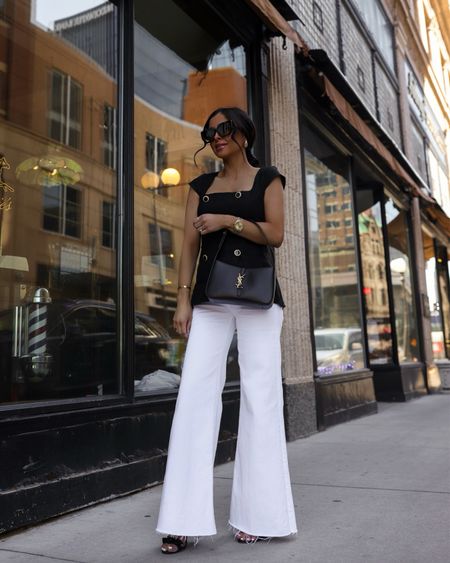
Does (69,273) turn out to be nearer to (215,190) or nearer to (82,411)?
(82,411)

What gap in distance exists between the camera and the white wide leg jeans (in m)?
2.29

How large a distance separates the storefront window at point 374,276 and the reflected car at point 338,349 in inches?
33.4

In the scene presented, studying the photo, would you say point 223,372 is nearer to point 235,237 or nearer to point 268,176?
point 235,237

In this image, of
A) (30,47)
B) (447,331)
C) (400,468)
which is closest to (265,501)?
(400,468)

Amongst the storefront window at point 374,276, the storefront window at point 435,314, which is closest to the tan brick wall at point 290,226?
the storefront window at point 374,276

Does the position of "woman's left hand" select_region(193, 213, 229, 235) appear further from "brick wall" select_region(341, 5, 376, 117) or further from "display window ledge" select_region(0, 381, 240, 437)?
"brick wall" select_region(341, 5, 376, 117)

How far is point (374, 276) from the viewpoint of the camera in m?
8.81

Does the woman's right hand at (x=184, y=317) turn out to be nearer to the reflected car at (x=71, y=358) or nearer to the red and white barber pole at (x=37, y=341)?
the reflected car at (x=71, y=358)

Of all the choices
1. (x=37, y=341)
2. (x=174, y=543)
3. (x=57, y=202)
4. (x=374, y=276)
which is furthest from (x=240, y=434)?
(x=374, y=276)

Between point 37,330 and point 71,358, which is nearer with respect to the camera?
point 71,358

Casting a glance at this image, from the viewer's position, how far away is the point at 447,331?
15.5 meters

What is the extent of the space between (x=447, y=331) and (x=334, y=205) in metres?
9.35

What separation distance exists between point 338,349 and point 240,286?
16.1 ft

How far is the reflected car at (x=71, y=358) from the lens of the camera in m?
3.48
